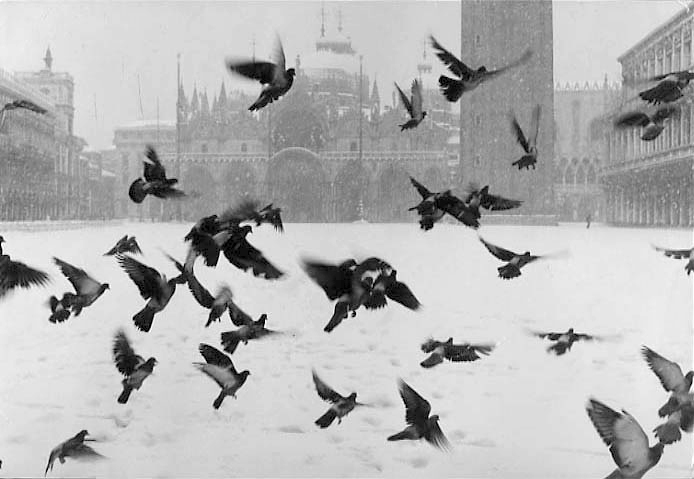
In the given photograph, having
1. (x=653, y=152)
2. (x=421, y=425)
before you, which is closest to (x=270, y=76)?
(x=421, y=425)

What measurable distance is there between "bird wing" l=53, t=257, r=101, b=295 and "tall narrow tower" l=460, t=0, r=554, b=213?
2.27 metres

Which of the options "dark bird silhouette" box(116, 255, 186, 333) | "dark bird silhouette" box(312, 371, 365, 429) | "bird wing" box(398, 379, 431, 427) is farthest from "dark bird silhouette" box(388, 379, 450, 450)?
"dark bird silhouette" box(116, 255, 186, 333)

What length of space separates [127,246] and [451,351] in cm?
183

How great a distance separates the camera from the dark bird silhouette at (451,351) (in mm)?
3494

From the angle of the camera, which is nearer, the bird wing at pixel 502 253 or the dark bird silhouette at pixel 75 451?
the dark bird silhouette at pixel 75 451

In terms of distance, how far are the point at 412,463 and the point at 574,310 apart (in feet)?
5.95

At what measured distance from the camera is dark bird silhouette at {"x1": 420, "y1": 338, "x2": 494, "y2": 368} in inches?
138

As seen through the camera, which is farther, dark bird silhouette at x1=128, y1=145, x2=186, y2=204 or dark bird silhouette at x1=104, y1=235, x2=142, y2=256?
dark bird silhouette at x1=104, y1=235, x2=142, y2=256

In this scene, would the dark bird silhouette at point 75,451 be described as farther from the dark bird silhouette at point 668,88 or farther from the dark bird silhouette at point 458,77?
the dark bird silhouette at point 668,88

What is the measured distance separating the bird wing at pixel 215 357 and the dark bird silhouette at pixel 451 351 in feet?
3.59

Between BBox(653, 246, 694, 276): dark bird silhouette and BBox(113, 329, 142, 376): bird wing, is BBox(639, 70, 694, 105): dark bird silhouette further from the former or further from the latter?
BBox(113, 329, 142, 376): bird wing

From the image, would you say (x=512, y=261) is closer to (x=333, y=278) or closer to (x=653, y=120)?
(x=653, y=120)

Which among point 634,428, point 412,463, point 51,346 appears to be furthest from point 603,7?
point 51,346

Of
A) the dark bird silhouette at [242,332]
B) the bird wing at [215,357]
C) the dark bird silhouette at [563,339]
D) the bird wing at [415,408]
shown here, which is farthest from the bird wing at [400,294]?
the dark bird silhouette at [563,339]
